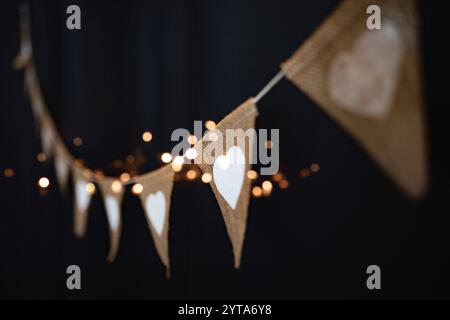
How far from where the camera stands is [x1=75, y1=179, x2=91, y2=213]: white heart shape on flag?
55.2 inches

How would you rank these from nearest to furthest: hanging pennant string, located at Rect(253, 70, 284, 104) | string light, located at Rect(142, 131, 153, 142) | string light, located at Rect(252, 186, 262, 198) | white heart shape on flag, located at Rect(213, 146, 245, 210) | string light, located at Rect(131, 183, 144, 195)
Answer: hanging pennant string, located at Rect(253, 70, 284, 104) < white heart shape on flag, located at Rect(213, 146, 245, 210) < string light, located at Rect(252, 186, 262, 198) < string light, located at Rect(131, 183, 144, 195) < string light, located at Rect(142, 131, 153, 142)

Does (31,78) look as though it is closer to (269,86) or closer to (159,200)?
(159,200)

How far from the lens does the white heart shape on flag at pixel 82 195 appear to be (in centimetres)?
140

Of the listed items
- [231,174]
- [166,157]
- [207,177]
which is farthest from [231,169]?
[166,157]

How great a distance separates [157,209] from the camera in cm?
109

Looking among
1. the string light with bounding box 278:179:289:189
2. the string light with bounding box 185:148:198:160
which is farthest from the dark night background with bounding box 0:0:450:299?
the string light with bounding box 185:148:198:160

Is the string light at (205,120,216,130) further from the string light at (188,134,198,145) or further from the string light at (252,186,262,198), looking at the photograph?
the string light at (252,186,262,198)

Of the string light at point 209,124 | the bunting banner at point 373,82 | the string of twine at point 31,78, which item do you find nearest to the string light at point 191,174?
the string light at point 209,124

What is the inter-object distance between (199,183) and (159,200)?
11 centimetres

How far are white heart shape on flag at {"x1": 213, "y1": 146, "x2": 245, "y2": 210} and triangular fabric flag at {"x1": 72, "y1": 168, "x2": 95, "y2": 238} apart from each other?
616mm

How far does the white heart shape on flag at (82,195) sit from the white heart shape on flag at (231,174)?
24.6 inches

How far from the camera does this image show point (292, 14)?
949 mm
